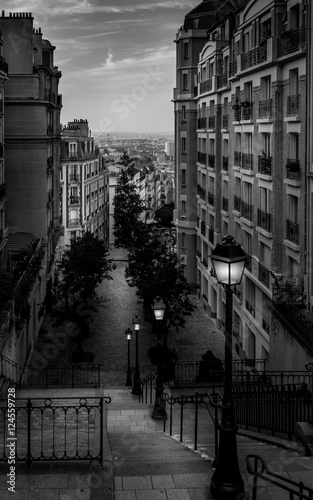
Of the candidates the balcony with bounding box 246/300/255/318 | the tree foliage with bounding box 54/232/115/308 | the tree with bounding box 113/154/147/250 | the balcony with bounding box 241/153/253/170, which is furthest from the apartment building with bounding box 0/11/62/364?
the tree with bounding box 113/154/147/250

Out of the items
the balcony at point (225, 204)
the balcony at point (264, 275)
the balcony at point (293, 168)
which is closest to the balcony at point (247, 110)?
the balcony at point (293, 168)

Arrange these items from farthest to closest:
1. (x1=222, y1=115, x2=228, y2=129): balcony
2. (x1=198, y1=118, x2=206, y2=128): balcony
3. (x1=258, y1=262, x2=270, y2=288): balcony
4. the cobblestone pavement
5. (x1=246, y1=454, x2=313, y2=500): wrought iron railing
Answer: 1. (x1=198, y1=118, x2=206, y2=128): balcony
2. (x1=222, y1=115, x2=228, y2=129): balcony
3. the cobblestone pavement
4. (x1=258, y1=262, x2=270, y2=288): balcony
5. (x1=246, y1=454, x2=313, y2=500): wrought iron railing

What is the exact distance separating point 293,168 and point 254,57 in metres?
6.61

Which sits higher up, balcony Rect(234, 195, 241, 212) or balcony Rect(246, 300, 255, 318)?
balcony Rect(234, 195, 241, 212)

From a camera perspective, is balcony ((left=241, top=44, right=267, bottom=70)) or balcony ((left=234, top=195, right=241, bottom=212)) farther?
balcony ((left=234, top=195, right=241, bottom=212))

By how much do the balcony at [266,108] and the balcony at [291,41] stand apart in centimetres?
207

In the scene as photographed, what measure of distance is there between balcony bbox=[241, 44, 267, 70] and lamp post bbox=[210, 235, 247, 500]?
680 inches

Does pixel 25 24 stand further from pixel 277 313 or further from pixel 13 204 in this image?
pixel 277 313

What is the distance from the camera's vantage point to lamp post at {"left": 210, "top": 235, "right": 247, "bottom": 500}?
8930 millimetres

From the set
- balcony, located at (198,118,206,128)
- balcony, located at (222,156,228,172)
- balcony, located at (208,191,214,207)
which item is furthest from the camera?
balcony, located at (198,118,206,128)

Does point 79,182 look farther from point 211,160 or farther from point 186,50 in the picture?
point 211,160

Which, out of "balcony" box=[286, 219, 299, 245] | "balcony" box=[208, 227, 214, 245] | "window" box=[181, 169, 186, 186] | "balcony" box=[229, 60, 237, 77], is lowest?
"balcony" box=[208, 227, 214, 245]

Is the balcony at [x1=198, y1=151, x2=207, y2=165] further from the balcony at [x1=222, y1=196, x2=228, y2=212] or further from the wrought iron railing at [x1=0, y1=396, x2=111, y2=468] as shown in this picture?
the wrought iron railing at [x1=0, y1=396, x2=111, y2=468]

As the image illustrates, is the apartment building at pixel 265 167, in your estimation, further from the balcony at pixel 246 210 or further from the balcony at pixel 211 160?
the balcony at pixel 211 160
